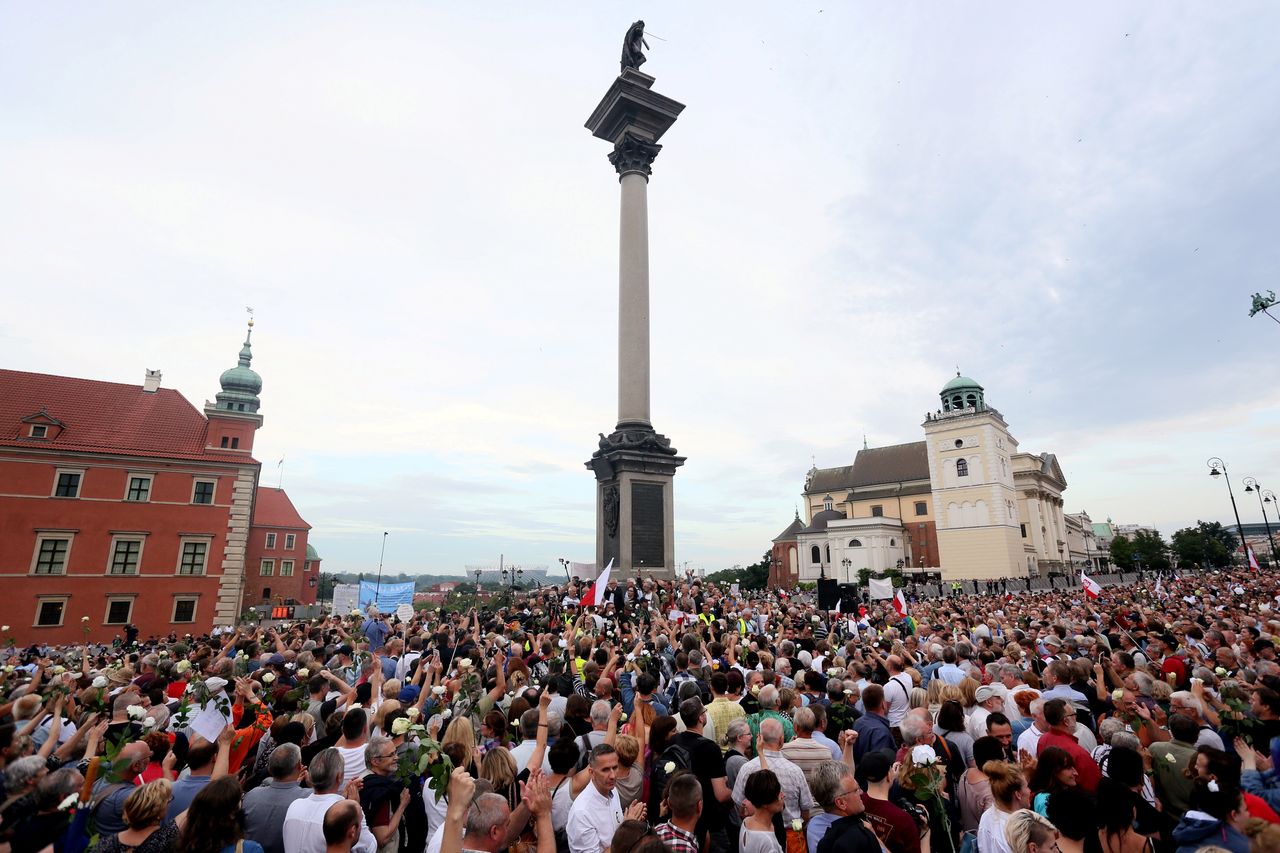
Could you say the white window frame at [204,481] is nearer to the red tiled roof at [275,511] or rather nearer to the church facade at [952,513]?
the red tiled roof at [275,511]

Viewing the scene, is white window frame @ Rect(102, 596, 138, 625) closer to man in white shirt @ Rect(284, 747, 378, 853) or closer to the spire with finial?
the spire with finial

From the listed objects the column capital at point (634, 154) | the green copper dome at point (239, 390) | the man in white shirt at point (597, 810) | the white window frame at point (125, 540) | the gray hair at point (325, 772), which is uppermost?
the column capital at point (634, 154)

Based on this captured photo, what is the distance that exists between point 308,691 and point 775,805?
5938 millimetres

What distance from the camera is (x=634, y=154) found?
1177 inches

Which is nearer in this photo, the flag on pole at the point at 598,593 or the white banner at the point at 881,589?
the flag on pole at the point at 598,593

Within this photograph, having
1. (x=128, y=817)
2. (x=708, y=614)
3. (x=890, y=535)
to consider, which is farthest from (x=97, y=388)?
(x=890, y=535)

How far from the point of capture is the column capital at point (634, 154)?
1174 inches

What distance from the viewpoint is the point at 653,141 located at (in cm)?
3066

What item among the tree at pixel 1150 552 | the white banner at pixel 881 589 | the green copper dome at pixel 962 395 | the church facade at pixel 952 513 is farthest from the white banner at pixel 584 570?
the tree at pixel 1150 552

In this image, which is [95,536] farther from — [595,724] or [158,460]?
[595,724]

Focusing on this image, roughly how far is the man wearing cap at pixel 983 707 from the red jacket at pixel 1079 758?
0.72m

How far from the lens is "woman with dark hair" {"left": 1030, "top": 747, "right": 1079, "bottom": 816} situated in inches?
169

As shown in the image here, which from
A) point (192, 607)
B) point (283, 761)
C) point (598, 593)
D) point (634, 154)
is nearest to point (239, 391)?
point (192, 607)

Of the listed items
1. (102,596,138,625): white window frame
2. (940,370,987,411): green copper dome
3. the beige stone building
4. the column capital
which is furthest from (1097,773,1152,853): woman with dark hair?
(940,370,987,411): green copper dome
